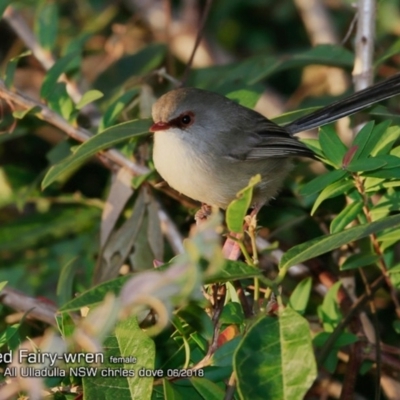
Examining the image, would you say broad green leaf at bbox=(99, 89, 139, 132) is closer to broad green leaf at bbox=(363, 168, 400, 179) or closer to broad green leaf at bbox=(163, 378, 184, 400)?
broad green leaf at bbox=(363, 168, 400, 179)

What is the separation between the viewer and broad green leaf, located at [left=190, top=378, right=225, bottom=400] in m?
2.47

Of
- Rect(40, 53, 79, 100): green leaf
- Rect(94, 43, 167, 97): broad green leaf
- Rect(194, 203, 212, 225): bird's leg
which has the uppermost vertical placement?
Rect(94, 43, 167, 97): broad green leaf

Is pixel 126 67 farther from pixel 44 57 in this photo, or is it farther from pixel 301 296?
pixel 301 296

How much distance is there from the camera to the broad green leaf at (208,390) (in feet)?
8.10

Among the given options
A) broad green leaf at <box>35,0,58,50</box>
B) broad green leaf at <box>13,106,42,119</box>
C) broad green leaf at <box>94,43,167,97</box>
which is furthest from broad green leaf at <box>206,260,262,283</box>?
broad green leaf at <box>94,43,167,97</box>

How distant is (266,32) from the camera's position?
7.50 metres

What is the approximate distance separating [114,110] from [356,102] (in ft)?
4.03

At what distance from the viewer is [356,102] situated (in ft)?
12.9

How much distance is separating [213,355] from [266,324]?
0.23 meters

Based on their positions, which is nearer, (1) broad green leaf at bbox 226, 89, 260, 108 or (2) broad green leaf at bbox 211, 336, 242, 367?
(2) broad green leaf at bbox 211, 336, 242, 367

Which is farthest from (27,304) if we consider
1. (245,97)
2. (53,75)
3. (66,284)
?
(245,97)

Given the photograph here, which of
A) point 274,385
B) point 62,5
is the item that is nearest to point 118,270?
point 274,385

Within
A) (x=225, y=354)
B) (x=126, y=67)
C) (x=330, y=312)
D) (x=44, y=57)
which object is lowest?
(x=225, y=354)

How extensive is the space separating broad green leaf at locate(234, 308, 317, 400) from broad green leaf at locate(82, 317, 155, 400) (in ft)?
1.23
